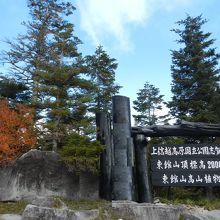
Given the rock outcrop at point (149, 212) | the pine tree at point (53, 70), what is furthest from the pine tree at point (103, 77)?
the rock outcrop at point (149, 212)

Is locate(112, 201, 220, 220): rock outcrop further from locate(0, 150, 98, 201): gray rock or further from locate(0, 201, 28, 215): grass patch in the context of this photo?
locate(0, 201, 28, 215): grass patch

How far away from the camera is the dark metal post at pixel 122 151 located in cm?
1206

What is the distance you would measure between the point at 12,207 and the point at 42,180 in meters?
1.61

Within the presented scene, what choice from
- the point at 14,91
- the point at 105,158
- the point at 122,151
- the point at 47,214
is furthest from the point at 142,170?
the point at 14,91

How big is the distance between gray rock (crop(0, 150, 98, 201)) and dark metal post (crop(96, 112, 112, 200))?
411mm

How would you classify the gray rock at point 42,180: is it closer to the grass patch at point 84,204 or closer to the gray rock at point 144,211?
the grass patch at point 84,204

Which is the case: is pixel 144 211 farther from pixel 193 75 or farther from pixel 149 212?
pixel 193 75

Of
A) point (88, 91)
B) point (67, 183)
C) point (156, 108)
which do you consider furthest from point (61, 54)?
point (156, 108)

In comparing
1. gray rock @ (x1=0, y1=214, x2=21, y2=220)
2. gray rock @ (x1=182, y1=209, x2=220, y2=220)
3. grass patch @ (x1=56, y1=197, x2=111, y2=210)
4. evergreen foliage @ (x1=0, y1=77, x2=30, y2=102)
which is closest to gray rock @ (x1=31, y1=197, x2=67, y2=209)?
grass patch @ (x1=56, y1=197, x2=111, y2=210)

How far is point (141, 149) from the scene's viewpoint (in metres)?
13.4

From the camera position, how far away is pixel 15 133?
14.1 metres

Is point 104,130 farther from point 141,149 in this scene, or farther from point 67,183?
point 67,183

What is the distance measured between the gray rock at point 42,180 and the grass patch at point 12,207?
1.13 feet

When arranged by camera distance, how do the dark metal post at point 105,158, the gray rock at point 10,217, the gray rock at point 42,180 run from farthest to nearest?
the dark metal post at point 105,158 → the gray rock at point 42,180 → the gray rock at point 10,217
